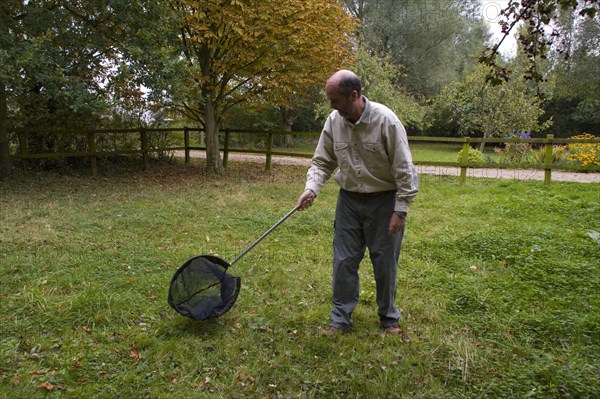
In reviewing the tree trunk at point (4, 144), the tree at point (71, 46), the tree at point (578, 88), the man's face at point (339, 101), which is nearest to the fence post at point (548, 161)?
the man's face at point (339, 101)

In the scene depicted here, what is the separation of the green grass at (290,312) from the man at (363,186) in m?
0.34

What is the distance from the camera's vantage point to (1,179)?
Result: 9.16 metres

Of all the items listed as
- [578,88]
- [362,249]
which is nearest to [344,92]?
[362,249]

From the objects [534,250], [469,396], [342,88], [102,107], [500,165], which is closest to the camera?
[469,396]

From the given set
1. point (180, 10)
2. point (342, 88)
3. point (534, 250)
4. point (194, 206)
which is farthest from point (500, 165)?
point (342, 88)

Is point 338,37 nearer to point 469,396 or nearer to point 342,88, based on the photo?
point 342,88

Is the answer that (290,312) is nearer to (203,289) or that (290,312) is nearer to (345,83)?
(203,289)

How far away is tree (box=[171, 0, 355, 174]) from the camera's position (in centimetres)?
933

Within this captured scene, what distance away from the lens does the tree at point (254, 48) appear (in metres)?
9.33

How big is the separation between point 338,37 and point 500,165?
4.79m

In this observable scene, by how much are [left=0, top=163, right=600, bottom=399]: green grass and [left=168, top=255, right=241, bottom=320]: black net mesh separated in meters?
0.16

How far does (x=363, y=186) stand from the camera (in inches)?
117

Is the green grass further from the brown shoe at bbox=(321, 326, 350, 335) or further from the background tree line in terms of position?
the background tree line

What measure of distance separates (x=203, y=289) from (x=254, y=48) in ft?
26.0
